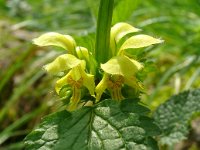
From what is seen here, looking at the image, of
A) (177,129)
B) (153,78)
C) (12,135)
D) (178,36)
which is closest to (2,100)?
(12,135)

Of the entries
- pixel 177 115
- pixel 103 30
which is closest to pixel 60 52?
pixel 177 115

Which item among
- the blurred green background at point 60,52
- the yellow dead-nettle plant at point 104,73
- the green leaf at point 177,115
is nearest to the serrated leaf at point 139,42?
the yellow dead-nettle plant at point 104,73

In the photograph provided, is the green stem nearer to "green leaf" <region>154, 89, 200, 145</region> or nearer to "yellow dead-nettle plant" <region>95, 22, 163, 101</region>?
"yellow dead-nettle plant" <region>95, 22, 163, 101</region>

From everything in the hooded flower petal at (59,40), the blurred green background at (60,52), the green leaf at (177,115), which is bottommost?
the green leaf at (177,115)

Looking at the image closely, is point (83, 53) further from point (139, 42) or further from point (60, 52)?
point (60, 52)

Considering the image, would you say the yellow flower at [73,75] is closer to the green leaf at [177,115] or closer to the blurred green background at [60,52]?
the green leaf at [177,115]

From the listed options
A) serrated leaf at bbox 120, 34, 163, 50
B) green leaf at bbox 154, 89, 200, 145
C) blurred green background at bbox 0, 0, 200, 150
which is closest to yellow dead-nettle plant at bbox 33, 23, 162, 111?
serrated leaf at bbox 120, 34, 163, 50

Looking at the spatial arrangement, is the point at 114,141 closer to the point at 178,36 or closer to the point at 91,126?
the point at 91,126
